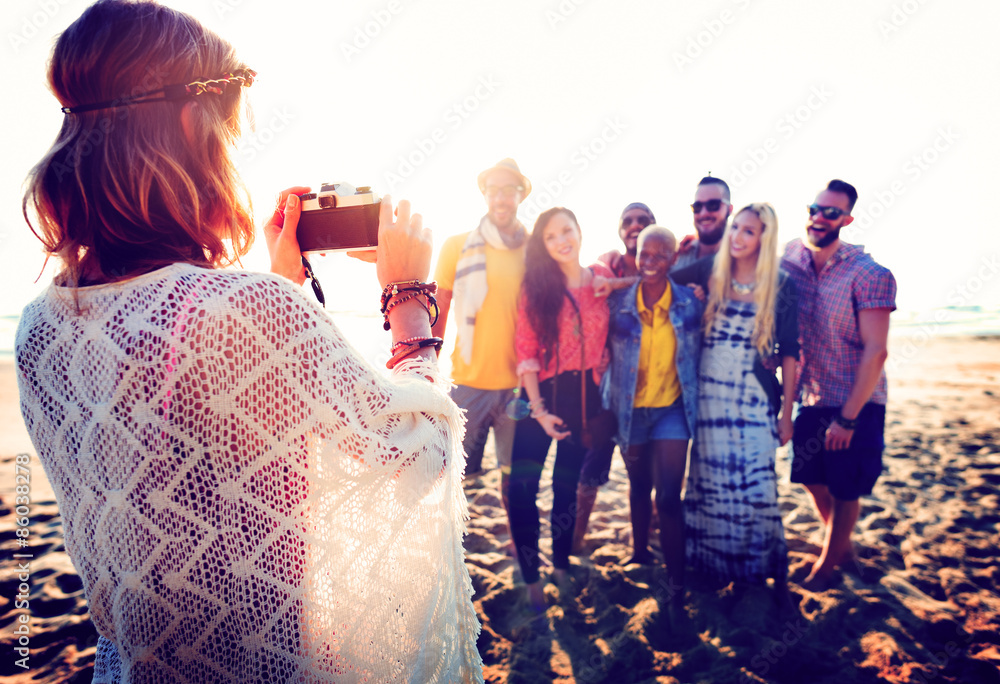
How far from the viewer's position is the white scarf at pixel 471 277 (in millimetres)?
3139

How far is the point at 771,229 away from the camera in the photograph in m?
2.99

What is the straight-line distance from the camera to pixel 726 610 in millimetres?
2840

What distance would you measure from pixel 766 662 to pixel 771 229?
2.41m

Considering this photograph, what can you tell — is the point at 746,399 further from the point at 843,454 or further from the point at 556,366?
the point at 556,366

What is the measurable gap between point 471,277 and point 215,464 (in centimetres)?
249

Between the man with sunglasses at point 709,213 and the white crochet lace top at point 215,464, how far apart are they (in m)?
3.19

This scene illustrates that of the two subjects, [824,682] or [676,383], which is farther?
[676,383]

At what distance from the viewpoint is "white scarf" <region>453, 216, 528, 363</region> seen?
3139 millimetres

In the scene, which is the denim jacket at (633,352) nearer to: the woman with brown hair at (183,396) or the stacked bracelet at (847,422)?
the stacked bracelet at (847,422)

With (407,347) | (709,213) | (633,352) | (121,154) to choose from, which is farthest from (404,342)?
(709,213)

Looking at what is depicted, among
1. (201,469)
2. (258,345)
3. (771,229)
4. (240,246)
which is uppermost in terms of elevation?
(771,229)

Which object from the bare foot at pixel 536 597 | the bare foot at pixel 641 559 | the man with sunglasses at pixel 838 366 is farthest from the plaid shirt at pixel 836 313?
the bare foot at pixel 536 597

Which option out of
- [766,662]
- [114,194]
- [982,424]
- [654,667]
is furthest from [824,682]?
[982,424]

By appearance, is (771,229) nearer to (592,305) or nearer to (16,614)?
(592,305)
